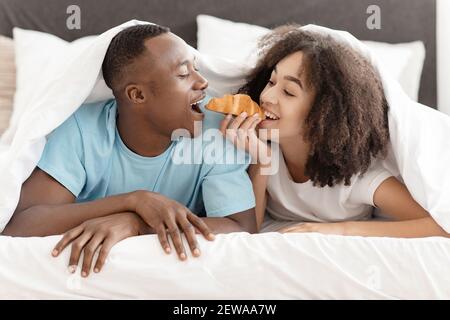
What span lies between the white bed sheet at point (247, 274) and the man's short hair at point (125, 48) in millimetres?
495

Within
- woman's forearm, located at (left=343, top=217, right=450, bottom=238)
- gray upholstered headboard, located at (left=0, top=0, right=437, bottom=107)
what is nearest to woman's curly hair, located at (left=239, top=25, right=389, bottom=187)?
woman's forearm, located at (left=343, top=217, right=450, bottom=238)

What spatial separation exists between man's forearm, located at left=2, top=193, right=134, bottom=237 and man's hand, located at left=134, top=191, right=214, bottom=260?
0.11ft

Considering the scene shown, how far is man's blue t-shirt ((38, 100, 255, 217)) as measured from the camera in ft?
4.90

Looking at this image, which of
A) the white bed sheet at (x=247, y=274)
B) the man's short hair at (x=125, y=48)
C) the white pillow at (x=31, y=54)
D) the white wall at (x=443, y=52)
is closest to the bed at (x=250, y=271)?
the white bed sheet at (x=247, y=274)

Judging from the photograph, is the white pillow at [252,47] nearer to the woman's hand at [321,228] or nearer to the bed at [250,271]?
the woman's hand at [321,228]

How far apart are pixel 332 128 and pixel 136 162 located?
0.47m

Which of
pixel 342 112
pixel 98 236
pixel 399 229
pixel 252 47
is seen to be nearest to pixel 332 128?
pixel 342 112

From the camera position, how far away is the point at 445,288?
3.90ft

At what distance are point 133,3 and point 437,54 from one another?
1.11 meters

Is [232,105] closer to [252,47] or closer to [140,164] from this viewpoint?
[140,164]

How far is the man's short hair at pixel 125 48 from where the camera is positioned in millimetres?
1495

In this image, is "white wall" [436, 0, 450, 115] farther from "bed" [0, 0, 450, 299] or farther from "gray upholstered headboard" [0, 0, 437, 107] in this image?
"bed" [0, 0, 450, 299]
